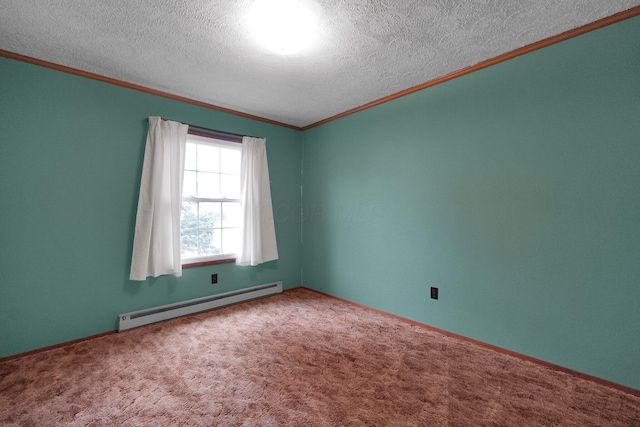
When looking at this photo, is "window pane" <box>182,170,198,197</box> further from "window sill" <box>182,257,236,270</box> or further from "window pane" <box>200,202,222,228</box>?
"window sill" <box>182,257,236,270</box>

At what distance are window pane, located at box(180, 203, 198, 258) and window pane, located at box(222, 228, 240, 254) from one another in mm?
354

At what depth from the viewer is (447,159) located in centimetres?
276

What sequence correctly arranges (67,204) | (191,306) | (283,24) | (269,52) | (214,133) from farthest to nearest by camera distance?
(214,133)
(191,306)
(67,204)
(269,52)
(283,24)

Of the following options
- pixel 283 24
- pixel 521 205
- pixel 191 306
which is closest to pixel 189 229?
pixel 191 306

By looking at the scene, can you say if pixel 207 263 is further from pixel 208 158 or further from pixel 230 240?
pixel 208 158

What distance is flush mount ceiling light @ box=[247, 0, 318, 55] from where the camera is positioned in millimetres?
1746

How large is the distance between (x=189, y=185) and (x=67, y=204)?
1.09 m

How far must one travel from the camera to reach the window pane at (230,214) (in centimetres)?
363

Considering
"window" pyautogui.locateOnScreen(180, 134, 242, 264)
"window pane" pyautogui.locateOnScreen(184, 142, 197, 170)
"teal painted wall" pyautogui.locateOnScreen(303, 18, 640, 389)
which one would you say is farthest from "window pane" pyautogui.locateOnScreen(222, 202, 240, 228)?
"teal painted wall" pyautogui.locateOnScreen(303, 18, 640, 389)

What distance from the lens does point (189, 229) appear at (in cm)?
333

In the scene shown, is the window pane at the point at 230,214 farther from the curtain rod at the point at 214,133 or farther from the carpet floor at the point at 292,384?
the carpet floor at the point at 292,384

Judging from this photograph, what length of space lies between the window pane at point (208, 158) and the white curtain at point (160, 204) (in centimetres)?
33

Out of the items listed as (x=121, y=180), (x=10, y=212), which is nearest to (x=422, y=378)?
(x=121, y=180)

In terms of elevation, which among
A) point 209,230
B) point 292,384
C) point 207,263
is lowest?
Result: point 292,384
